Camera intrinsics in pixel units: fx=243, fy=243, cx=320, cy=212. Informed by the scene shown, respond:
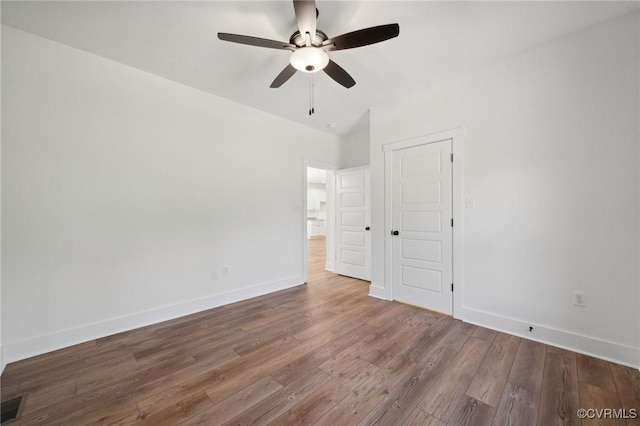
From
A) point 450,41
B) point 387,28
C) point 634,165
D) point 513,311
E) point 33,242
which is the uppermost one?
point 450,41

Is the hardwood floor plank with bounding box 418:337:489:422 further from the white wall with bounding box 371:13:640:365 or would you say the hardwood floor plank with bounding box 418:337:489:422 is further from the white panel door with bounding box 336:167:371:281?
the white panel door with bounding box 336:167:371:281

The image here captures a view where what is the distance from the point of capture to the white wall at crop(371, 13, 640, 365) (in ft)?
6.72

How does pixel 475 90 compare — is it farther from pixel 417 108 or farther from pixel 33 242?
pixel 33 242

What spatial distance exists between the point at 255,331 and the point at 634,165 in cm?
376

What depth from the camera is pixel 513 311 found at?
8.36 ft

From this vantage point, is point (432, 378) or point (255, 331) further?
point (255, 331)

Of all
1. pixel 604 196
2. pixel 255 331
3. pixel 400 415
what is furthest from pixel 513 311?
pixel 255 331

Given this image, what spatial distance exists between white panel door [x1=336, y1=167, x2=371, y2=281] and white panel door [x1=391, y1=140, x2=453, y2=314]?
1064mm

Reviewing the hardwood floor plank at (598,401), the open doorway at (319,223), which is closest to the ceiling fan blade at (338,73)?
the open doorway at (319,223)

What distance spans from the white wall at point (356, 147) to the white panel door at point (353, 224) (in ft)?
0.80

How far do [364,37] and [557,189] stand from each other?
89.8 inches

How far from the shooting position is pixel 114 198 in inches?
103

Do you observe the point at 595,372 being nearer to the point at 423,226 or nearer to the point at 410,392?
the point at 410,392

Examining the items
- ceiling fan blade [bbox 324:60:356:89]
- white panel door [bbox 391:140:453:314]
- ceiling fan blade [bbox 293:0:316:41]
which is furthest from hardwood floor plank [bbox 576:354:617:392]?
ceiling fan blade [bbox 293:0:316:41]
